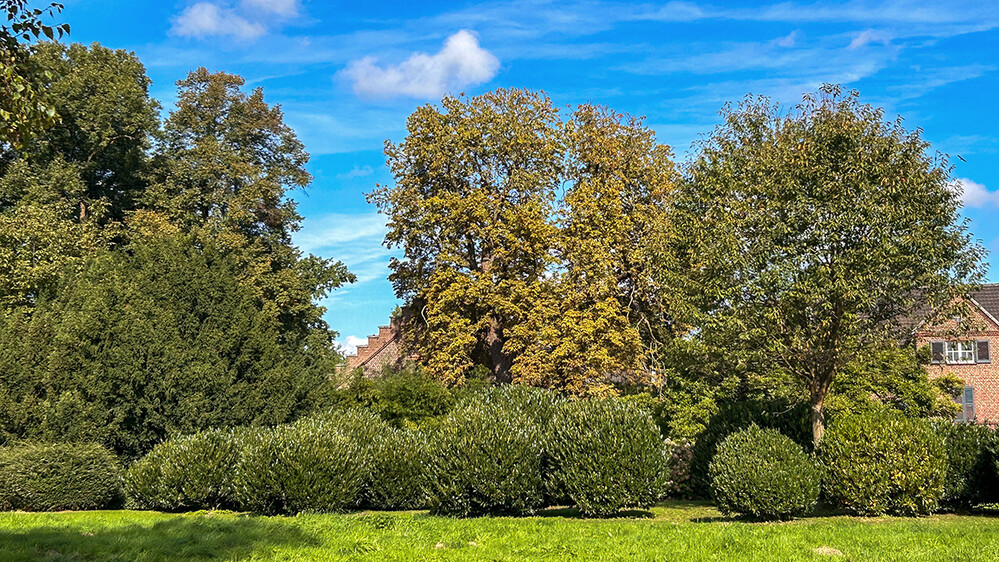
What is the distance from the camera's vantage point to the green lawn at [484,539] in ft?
35.3

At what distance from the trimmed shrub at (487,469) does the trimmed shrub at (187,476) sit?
454cm

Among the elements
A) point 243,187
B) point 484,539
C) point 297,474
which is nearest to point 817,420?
point 484,539

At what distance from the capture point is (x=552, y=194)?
122 ft

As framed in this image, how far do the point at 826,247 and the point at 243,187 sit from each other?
2855 centimetres

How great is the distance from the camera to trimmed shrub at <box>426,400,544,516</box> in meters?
15.7

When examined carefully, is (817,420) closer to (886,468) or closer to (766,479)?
(886,468)

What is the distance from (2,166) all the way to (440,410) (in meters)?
25.8

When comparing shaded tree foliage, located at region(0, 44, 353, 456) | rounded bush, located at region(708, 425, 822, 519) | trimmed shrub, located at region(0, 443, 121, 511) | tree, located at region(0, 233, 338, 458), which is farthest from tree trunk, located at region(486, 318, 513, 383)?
rounded bush, located at region(708, 425, 822, 519)

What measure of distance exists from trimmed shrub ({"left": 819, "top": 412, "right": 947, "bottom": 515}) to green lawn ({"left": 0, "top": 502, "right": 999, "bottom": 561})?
0.67 metres

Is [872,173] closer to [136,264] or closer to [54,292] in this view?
[136,264]

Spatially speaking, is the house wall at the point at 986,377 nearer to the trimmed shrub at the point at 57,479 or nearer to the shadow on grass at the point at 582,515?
the shadow on grass at the point at 582,515

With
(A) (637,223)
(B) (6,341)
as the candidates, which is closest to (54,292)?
(B) (6,341)

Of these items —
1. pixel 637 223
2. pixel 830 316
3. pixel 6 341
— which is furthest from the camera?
pixel 637 223

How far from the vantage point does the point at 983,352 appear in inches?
1863
